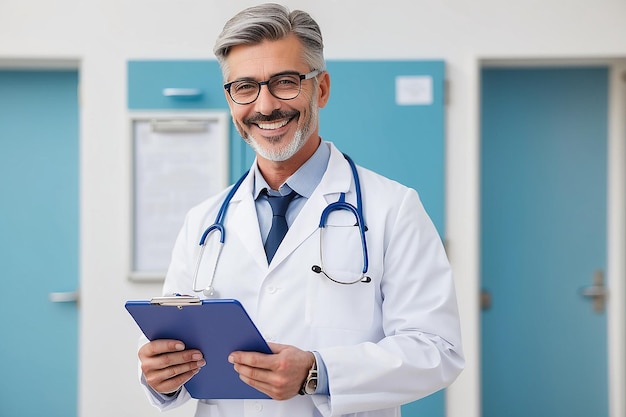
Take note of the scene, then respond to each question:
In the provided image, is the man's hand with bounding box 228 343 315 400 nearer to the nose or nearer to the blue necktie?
the blue necktie

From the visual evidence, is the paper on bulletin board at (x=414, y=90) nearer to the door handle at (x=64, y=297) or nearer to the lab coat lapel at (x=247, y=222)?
the lab coat lapel at (x=247, y=222)

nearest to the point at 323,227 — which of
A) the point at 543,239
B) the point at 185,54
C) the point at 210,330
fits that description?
the point at 210,330

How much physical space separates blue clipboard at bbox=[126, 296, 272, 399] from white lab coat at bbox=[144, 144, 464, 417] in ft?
0.31

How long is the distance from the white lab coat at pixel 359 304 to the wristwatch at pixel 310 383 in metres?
0.02

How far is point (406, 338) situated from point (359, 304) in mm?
Result: 114

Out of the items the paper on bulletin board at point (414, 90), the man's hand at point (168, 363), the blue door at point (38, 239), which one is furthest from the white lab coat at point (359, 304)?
the blue door at point (38, 239)

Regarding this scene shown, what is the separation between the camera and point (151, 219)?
2578 millimetres

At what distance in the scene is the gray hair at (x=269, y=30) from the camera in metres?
1.27

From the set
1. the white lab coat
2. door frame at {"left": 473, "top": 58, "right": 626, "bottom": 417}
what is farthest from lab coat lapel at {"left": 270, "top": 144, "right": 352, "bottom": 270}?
door frame at {"left": 473, "top": 58, "right": 626, "bottom": 417}

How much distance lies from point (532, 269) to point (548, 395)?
496 mm

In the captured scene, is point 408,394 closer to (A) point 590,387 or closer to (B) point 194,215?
(B) point 194,215

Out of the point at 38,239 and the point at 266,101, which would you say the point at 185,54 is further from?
the point at 266,101

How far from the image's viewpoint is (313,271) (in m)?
1.28

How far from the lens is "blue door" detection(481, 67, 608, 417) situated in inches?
109
